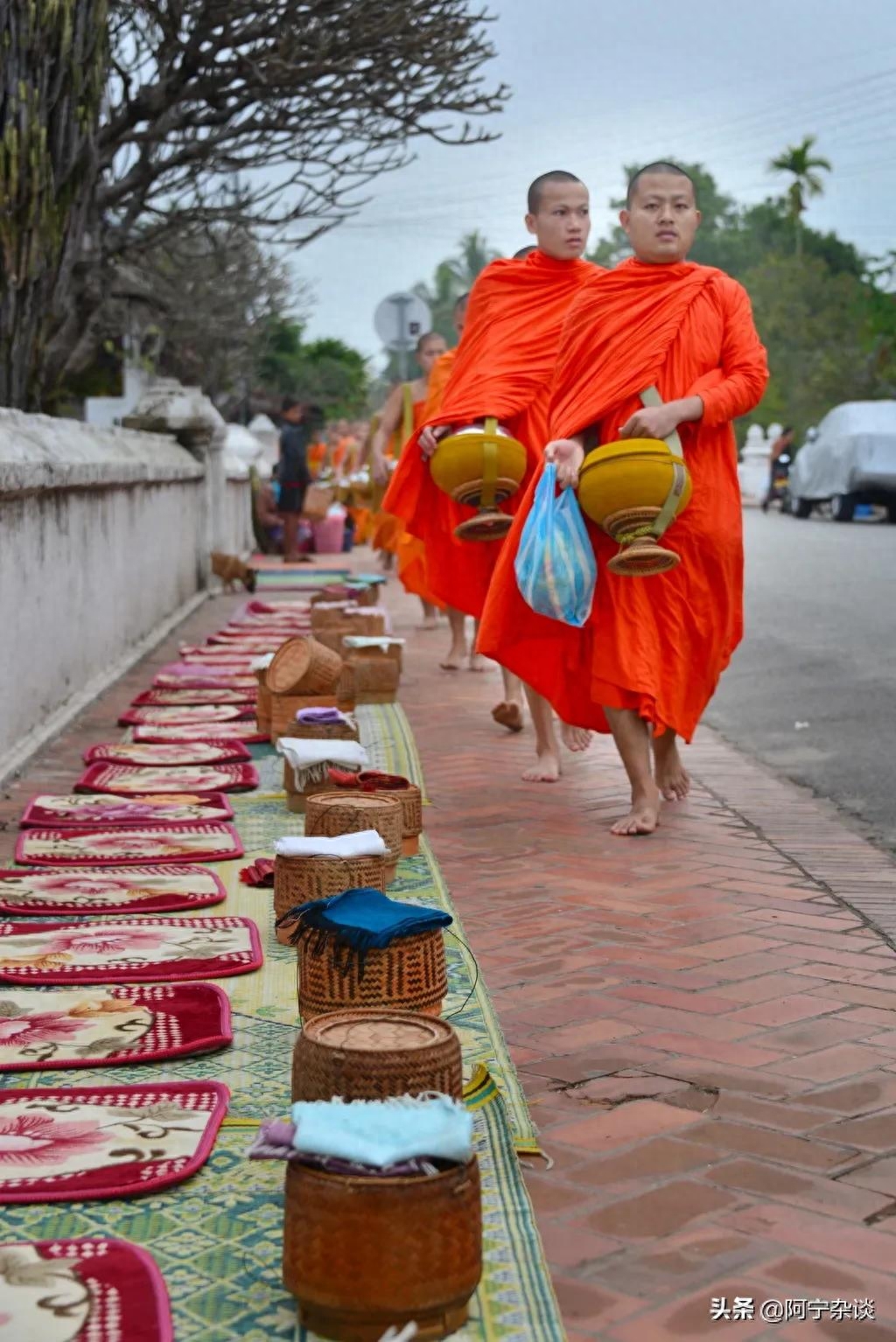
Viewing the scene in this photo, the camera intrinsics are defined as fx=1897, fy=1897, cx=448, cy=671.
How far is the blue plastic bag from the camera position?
597cm

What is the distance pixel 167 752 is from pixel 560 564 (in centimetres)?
218

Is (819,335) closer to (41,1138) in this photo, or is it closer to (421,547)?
(421,547)

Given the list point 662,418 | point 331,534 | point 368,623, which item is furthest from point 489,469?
point 331,534

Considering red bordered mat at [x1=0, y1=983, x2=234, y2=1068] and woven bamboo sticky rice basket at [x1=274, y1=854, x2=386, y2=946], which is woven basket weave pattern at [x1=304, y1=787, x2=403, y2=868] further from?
red bordered mat at [x1=0, y1=983, x2=234, y2=1068]

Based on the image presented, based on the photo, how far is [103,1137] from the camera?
10.5 ft

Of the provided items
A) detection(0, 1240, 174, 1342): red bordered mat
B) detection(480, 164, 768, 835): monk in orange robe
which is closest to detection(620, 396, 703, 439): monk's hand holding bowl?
detection(480, 164, 768, 835): monk in orange robe

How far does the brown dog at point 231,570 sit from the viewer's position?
1620 centimetres

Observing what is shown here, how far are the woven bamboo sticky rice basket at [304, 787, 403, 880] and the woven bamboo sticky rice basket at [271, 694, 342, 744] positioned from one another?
2405 millimetres

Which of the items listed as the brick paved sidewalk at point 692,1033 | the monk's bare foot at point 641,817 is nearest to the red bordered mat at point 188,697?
the brick paved sidewalk at point 692,1033

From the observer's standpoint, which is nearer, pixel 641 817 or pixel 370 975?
pixel 370 975

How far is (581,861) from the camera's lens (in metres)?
5.71

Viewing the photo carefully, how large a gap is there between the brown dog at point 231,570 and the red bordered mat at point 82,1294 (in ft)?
44.8

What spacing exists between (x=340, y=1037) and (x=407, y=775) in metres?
4.03

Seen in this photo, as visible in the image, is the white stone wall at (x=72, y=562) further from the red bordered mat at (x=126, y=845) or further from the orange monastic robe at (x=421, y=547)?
the orange monastic robe at (x=421, y=547)
